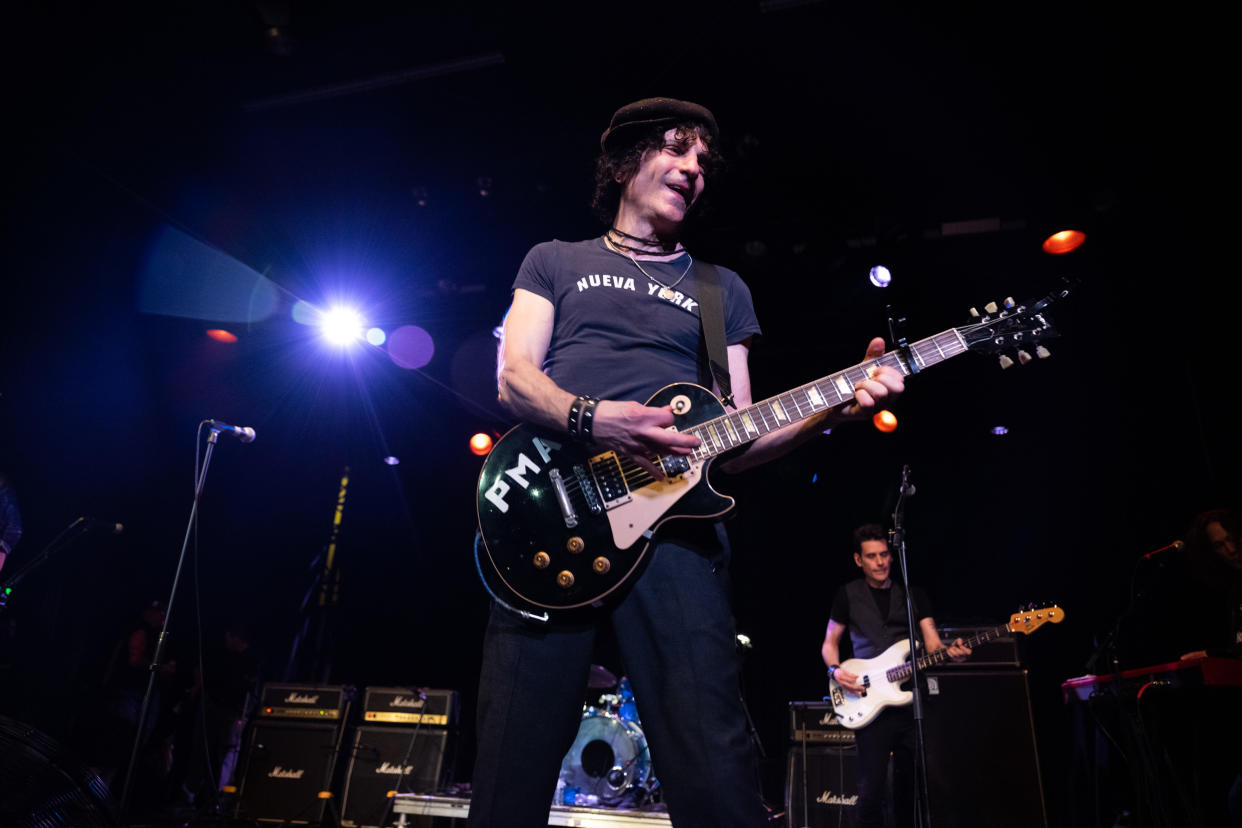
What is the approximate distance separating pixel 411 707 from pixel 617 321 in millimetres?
7343

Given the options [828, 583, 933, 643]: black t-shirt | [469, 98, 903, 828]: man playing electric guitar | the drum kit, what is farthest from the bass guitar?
[469, 98, 903, 828]: man playing electric guitar

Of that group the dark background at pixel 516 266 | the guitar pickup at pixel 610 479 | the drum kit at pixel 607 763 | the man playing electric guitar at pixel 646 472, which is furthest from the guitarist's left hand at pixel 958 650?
the guitar pickup at pixel 610 479

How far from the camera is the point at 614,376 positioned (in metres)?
2.31

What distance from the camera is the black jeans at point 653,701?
1790mm

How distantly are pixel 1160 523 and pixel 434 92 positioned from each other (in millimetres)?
9588

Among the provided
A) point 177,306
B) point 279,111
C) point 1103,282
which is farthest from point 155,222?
point 1103,282

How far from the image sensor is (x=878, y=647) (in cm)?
698

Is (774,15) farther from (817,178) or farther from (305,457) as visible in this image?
(305,457)

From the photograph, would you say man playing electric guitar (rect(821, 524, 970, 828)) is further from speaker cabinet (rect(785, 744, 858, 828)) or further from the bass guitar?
speaker cabinet (rect(785, 744, 858, 828))

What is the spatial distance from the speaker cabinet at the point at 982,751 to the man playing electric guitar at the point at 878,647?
0.40 meters

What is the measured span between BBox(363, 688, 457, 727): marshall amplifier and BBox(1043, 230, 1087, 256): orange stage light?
8263 millimetres

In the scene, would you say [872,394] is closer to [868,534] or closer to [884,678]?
[884,678]

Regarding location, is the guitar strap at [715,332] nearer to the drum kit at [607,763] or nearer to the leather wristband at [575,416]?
the leather wristband at [575,416]

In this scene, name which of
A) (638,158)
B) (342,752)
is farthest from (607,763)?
(638,158)
